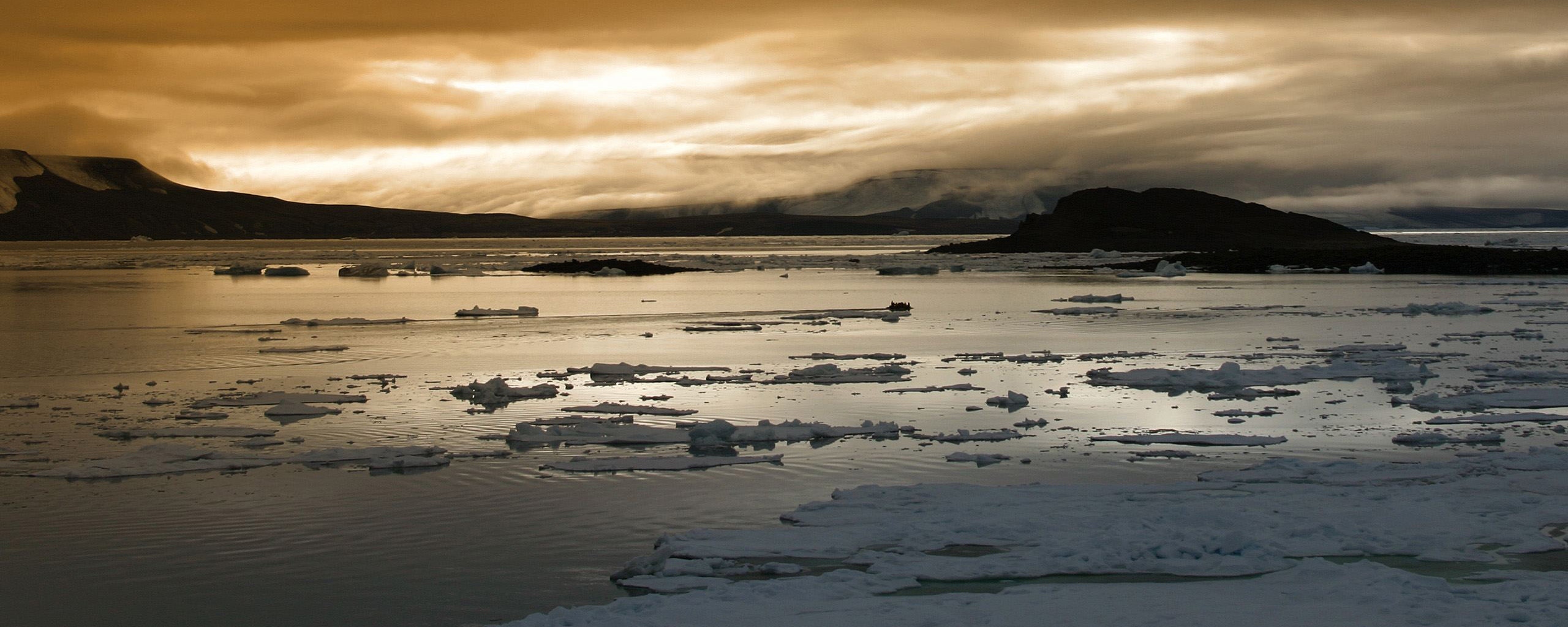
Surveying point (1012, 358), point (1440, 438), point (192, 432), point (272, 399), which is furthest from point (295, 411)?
point (1440, 438)

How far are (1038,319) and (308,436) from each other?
1873cm

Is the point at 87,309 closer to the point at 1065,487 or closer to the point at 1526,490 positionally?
the point at 1065,487

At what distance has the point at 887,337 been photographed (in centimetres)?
2291

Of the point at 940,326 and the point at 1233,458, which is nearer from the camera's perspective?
the point at 1233,458

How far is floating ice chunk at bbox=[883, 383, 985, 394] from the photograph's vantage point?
15.1 meters

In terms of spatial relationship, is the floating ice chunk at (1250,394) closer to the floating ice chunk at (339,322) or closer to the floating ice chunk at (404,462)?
the floating ice chunk at (404,462)

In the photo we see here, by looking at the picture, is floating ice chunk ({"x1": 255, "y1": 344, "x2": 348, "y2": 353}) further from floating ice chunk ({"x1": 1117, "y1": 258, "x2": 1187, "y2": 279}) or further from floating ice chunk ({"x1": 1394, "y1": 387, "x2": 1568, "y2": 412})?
floating ice chunk ({"x1": 1117, "y1": 258, "x2": 1187, "y2": 279})

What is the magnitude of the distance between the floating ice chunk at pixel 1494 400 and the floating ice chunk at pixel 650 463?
7.34 metres

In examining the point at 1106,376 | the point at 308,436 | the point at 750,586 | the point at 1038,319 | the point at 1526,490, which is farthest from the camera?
the point at 1038,319

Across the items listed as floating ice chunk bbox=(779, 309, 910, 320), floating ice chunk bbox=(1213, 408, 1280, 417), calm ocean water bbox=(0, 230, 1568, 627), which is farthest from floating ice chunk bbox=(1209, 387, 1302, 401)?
floating ice chunk bbox=(779, 309, 910, 320)

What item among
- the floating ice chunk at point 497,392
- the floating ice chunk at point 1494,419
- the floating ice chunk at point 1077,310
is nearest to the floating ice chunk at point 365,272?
the floating ice chunk at point 1077,310

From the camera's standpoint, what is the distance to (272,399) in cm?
1439

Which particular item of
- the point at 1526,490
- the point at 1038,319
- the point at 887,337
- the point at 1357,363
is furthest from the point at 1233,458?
the point at 1038,319

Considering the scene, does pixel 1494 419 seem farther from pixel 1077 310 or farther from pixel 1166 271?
pixel 1166 271
